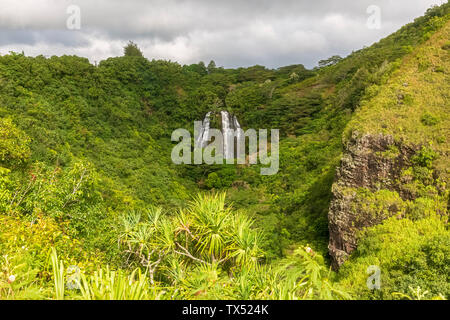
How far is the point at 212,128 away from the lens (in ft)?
131

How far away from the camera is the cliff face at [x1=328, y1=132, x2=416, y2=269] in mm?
12273

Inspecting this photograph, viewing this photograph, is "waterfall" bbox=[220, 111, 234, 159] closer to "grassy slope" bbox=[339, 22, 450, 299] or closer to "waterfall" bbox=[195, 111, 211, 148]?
"waterfall" bbox=[195, 111, 211, 148]

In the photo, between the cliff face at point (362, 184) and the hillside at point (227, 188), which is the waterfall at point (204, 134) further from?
the cliff face at point (362, 184)

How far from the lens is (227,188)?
29.0m

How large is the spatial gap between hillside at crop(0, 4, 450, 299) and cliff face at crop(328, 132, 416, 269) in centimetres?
6

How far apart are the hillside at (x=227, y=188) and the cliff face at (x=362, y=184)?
6 centimetres

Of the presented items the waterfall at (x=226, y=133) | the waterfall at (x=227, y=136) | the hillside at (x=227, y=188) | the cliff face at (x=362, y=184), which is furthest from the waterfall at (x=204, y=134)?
the cliff face at (x=362, y=184)

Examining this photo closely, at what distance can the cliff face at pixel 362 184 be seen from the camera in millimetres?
12273

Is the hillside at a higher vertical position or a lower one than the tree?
lower

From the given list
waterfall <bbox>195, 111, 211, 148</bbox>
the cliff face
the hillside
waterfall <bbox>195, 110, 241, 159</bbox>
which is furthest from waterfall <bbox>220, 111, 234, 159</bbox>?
the cliff face

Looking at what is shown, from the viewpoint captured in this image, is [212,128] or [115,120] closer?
[115,120]
